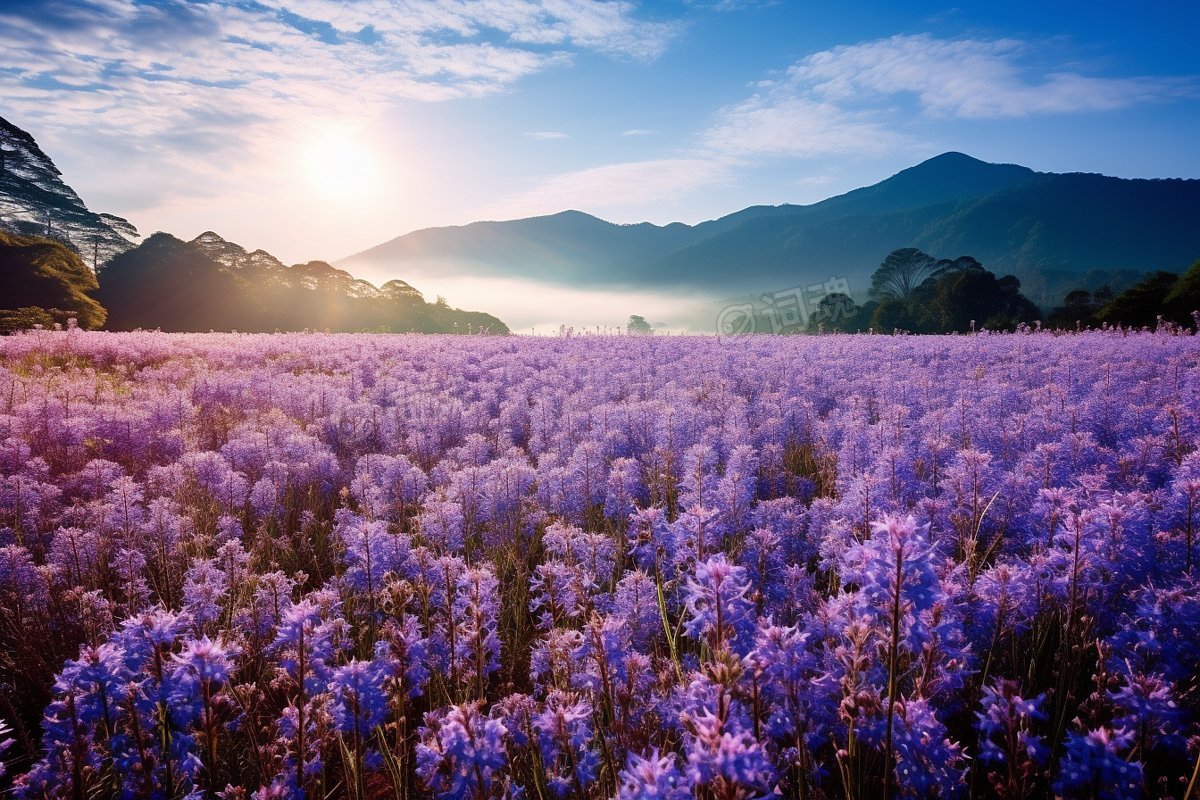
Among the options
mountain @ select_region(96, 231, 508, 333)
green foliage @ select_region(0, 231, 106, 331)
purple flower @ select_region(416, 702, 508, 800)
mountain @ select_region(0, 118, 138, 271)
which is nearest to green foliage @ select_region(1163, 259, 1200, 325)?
mountain @ select_region(96, 231, 508, 333)

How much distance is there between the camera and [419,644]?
7.12 feet

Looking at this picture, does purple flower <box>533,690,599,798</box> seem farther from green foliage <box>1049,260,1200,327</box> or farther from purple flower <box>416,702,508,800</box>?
green foliage <box>1049,260,1200,327</box>

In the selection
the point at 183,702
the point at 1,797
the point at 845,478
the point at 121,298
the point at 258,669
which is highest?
the point at 121,298

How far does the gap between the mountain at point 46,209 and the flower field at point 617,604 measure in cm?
4175

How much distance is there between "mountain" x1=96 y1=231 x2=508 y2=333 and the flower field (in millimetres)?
25269

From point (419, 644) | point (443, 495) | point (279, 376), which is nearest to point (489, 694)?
point (419, 644)

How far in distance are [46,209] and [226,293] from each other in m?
12.9

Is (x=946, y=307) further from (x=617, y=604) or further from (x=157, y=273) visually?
(x=157, y=273)

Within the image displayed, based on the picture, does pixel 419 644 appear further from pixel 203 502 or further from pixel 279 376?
pixel 279 376

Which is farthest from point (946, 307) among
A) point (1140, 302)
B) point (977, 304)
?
point (1140, 302)

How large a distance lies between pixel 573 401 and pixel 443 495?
3046 millimetres

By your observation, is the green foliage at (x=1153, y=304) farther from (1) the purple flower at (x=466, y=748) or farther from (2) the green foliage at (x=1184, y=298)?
(1) the purple flower at (x=466, y=748)

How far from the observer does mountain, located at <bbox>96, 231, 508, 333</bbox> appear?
34594 millimetres

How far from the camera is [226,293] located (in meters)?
36.5
